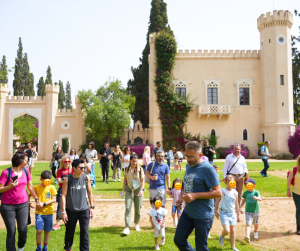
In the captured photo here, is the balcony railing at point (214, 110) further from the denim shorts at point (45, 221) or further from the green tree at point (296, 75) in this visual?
the denim shorts at point (45, 221)

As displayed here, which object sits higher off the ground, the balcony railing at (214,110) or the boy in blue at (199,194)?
the balcony railing at (214,110)

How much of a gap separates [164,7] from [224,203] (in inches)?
1309

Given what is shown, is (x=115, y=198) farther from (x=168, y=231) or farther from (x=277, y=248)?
(x=277, y=248)

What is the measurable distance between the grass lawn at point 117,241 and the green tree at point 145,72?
29.0 metres

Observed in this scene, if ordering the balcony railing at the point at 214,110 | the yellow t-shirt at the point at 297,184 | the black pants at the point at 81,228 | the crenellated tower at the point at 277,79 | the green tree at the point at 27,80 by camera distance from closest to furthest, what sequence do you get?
the black pants at the point at 81,228
the yellow t-shirt at the point at 297,184
the crenellated tower at the point at 277,79
the balcony railing at the point at 214,110
the green tree at the point at 27,80

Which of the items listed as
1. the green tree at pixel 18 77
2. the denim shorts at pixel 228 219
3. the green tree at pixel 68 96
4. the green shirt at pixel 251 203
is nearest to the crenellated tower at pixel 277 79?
the green shirt at pixel 251 203

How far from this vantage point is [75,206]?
4480 mm

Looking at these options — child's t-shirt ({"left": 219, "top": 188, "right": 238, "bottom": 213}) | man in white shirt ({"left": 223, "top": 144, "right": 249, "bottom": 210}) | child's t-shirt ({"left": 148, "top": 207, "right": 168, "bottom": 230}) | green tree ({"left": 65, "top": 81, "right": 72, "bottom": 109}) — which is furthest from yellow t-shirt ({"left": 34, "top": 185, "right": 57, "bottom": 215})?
green tree ({"left": 65, "top": 81, "right": 72, "bottom": 109})

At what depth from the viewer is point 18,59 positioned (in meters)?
44.7

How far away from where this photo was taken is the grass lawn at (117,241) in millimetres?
5164

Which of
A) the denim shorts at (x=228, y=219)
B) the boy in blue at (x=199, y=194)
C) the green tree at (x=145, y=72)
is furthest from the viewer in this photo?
the green tree at (x=145, y=72)

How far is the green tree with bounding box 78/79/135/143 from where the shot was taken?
91.7 feet

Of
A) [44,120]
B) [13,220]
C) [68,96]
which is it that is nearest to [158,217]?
[13,220]

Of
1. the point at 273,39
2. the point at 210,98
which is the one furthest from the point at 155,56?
the point at 273,39
